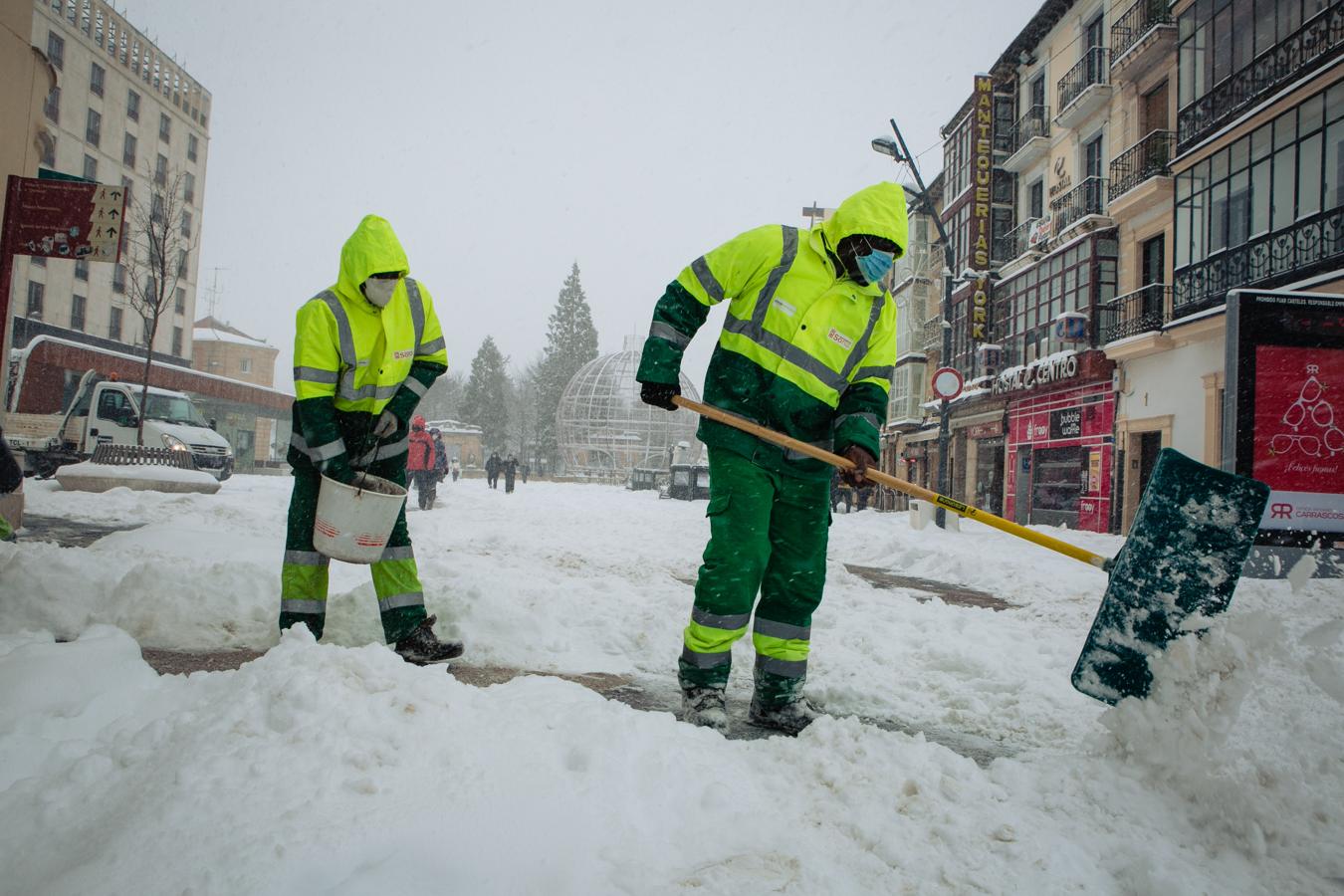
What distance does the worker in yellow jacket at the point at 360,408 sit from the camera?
10.5 feet

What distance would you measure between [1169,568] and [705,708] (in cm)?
153

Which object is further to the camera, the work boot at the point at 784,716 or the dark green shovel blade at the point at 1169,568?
the work boot at the point at 784,716

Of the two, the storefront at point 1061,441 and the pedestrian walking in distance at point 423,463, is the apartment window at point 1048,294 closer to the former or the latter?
the storefront at point 1061,441

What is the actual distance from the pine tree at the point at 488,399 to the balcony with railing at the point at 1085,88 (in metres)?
53.7

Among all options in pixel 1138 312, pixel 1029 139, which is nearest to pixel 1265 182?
pixel 1138 312

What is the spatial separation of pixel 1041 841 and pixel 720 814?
74 cm

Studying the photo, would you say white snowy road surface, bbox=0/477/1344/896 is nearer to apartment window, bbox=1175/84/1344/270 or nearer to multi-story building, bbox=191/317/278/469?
apartment window, bbox=1175/84/1344/270

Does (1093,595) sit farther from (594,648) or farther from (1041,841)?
(1041,841)

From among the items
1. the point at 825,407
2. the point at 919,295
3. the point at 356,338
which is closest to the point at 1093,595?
the point at 825,407

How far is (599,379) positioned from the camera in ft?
183

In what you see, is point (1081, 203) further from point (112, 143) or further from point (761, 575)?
point (112, 143)

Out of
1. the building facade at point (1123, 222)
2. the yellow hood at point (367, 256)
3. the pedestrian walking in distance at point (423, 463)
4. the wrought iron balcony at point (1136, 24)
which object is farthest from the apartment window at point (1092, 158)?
the yellow hood at point (367, 256)

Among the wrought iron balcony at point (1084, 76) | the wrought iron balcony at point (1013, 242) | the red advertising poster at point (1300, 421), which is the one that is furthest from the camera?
the wrought iron balcony at point (1013, 242)

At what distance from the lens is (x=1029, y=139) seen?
2300cm
